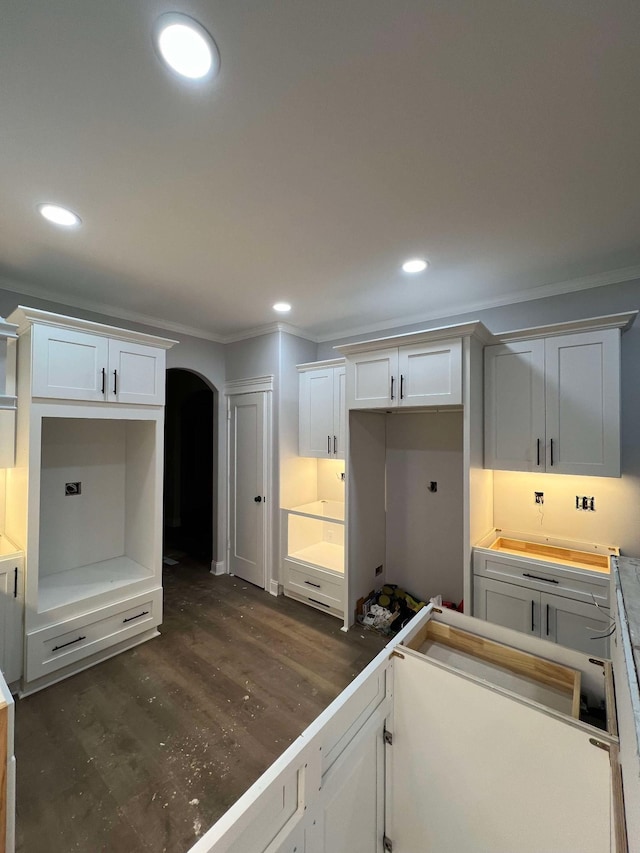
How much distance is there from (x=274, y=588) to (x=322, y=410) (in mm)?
1881

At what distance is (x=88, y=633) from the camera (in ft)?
7.88

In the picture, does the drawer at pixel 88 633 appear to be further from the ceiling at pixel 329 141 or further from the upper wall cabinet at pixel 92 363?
the ceiling at pixel 329 141

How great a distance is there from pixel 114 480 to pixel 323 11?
325 cm

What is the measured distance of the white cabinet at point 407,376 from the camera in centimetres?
241

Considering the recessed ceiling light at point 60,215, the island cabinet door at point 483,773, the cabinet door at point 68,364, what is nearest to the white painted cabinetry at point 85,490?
the cabinet door at point 68,364

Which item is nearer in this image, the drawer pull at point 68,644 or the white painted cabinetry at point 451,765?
the white painted cabinetry at point 451,765

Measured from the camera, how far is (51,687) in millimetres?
2234

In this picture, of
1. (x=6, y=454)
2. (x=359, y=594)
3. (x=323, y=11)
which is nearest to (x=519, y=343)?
(x=323, y=11)

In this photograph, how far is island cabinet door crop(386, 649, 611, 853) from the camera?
3.12 feet

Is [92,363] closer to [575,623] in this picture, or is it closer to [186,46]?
[186,46]

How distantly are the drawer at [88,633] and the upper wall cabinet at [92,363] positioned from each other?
4.94 feet

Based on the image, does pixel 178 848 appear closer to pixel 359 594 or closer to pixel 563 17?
pixel 359 594

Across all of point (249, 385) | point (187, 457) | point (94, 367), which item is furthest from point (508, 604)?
point (187, 457)

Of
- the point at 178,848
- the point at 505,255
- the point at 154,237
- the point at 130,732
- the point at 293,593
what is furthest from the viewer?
the point at 293,593
